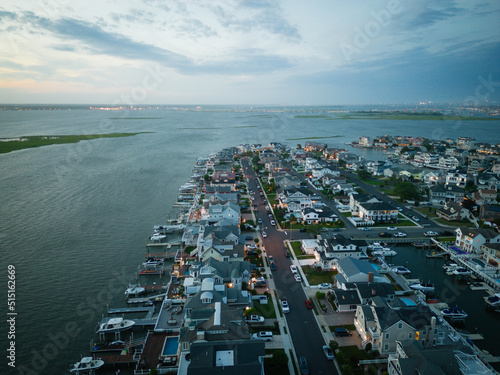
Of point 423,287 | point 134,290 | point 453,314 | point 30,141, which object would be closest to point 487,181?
point 423,287

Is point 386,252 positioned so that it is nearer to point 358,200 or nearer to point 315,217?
point 315,217

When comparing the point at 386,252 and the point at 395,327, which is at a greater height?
the point at 395,327

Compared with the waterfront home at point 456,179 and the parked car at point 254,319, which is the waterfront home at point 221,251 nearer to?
the parked car at point 254,319

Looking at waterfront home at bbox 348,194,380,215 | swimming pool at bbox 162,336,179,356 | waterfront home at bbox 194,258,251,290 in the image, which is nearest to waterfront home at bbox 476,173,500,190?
waterfront home at bbox 348,194,380,215

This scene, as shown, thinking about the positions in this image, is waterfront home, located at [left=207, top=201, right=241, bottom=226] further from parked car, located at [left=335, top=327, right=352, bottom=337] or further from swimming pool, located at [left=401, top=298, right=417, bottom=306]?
swimming pool, located at [left=401, top=298, right=417, bottom=306]

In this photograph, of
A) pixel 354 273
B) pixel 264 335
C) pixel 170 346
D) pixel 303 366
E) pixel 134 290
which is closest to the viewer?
pixel 303 366

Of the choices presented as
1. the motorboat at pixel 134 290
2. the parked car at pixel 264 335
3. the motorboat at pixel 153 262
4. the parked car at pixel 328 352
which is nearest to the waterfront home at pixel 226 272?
the motorboat at pixel 134 290

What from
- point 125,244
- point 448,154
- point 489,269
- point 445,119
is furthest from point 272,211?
point 445,119
